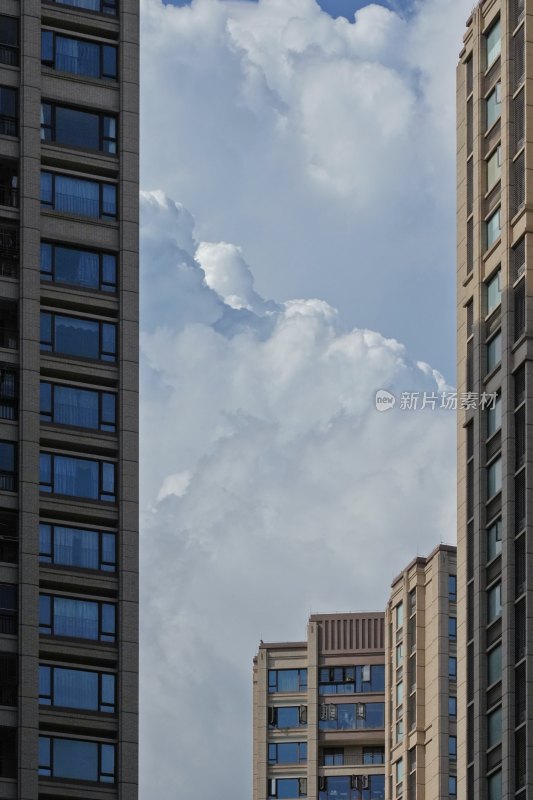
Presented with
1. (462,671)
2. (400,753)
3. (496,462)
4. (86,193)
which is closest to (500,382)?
(496,462)

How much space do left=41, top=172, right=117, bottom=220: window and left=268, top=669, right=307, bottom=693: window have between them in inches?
2973

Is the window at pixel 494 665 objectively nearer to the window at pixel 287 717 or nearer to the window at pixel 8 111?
the window at pixel 8 111

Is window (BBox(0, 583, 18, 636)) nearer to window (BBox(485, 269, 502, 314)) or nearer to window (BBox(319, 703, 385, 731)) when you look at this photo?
window (BBox(485, 269, 502, 314))

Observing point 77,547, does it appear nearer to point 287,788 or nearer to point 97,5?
point 97,5

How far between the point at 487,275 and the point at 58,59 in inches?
948

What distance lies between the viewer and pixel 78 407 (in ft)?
317

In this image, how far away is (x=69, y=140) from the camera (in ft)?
327

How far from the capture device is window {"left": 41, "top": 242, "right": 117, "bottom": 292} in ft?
320

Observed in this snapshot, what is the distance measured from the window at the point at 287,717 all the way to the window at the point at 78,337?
7523 cm

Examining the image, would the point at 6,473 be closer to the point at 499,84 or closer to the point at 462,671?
the point at 462,671

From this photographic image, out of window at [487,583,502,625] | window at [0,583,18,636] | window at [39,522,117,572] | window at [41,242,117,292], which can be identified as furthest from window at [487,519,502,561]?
window at [0,583,18,636]

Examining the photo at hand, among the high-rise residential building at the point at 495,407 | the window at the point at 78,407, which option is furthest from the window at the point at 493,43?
the window at the point at 78,407

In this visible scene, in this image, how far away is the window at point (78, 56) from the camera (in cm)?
10025

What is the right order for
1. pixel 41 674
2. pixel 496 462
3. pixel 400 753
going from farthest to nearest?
pixel 400 753 → pixel 496 462 → pixel 41 674
